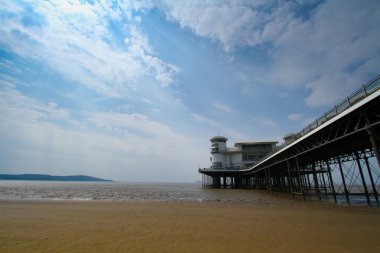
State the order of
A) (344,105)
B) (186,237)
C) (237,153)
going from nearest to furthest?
1. (186,237)
2. (344,105)
3. (237,153)

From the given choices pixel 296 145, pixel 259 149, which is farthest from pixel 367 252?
pixel 259 149

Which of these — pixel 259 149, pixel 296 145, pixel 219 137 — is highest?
pixel 219 137

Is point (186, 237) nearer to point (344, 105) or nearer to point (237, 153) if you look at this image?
point (344, 105)

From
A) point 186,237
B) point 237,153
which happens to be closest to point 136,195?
point 186,237

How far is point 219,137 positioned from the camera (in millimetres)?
66938

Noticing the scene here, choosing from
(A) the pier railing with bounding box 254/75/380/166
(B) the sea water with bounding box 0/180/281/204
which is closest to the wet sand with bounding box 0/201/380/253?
(A) the pier railing with bounding box 254/75/380/166

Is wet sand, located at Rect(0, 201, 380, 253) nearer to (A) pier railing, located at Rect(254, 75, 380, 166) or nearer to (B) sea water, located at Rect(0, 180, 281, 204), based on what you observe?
(A) pier railing, located at Rect(254, 75, 380, 166)

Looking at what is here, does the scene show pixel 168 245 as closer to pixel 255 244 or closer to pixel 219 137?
pixel 255 244

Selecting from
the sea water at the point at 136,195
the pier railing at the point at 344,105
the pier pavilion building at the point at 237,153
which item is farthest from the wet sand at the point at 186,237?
the pier pavilion building at the point at 237,153

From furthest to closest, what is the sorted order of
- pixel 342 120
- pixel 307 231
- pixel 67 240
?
pixel 342 120, pixel 307 231, pixel 67 240

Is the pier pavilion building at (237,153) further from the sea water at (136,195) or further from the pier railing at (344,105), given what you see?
the pier railing at (344,105)

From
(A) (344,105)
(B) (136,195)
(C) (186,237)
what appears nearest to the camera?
(C) (186,237)

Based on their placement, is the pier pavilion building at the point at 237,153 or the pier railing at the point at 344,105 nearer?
the pier railing at the point at 344,105

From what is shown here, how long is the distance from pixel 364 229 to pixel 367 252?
Result: 148 inches
